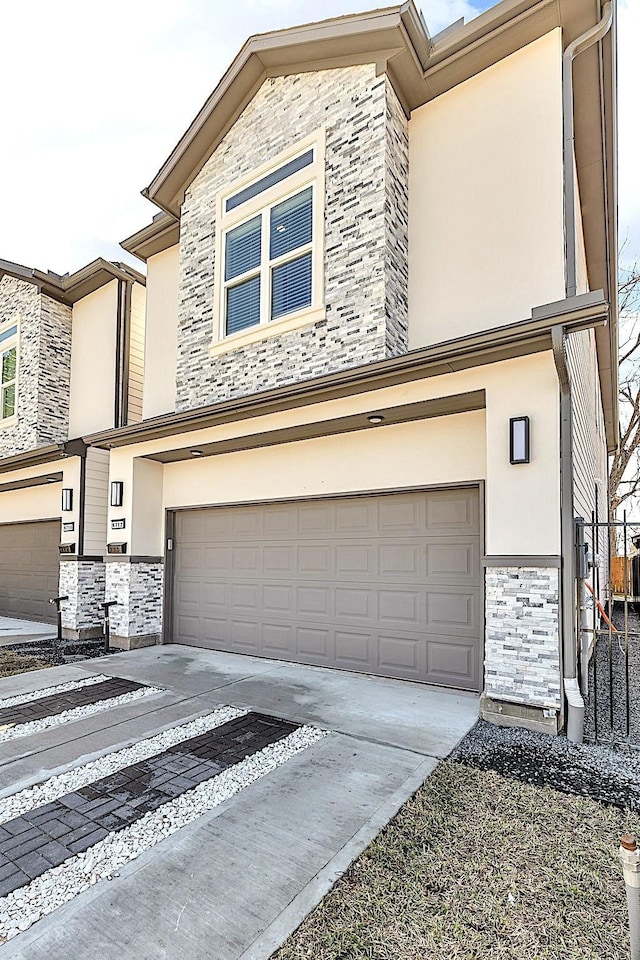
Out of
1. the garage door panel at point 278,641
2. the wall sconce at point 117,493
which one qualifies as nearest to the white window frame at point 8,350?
the wall sconce at point 117,493

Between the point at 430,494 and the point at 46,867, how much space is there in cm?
506

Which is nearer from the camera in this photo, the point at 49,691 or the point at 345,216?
the point at 49,691

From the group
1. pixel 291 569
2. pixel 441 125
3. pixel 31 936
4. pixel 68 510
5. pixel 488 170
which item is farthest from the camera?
pixel 68 510

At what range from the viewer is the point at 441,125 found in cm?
681

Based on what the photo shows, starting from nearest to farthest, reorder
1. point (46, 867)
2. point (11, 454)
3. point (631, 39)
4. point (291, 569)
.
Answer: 1. point (46, 867)
2. point (291, 569)
3. point (631, 39)
4. point (11, 454)

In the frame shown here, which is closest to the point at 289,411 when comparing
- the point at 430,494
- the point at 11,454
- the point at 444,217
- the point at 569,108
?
the point at 430,494

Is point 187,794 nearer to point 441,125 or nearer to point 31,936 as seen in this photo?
point 31,936

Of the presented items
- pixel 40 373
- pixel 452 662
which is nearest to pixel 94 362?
pixel 40 373

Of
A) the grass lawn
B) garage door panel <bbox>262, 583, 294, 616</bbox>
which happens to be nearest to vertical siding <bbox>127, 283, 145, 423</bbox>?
garage door panel <bbox>262, 583, 294, 616</bbox>

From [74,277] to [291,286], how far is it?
21.0 ft

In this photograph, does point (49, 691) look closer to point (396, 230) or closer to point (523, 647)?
point (523, 647)

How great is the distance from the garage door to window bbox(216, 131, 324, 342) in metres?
6.75

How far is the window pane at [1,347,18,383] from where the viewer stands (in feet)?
41.0

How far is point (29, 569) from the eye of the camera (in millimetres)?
12305
